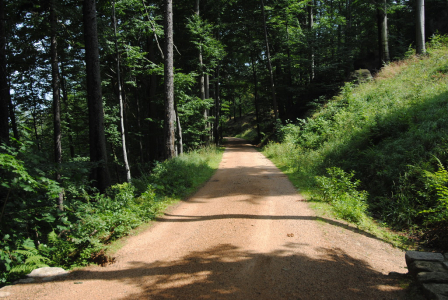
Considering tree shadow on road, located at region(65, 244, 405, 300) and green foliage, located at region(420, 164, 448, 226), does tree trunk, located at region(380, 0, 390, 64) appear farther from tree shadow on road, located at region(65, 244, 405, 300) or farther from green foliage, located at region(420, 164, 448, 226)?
tree shadow on road, located at region(65, 244, 405, 300)

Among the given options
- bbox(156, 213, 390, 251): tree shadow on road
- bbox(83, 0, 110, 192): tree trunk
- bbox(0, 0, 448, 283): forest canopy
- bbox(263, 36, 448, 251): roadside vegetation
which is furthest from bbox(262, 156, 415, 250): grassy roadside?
bbox(83, 0, 110, 192): tree trunk

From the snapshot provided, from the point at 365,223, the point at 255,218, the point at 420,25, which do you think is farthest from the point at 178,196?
the point at 420,25

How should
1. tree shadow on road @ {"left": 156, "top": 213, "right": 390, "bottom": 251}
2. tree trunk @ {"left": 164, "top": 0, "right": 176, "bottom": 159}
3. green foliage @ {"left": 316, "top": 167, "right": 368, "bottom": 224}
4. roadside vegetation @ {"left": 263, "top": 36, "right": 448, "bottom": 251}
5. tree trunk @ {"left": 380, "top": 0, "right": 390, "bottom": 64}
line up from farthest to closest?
tree trunk @ {"left": 380, "top": 0, "right": 390, "bottom": 64} → tree trunk @ {"left": 164, "top": 0, "right": 176, "bottom": 159} → green foliage @ {"left": 316, "top": 167, "right": 368, "bottom": 224} → roadside vegetation @ {"left": 263, "top": 36, "right": 448, "bottom": 251} → tree shadow on road @ {"left": 156, "top": 213, "right": 390, "bottom": 251}

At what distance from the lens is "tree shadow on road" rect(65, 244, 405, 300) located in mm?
3420

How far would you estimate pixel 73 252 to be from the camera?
467 centimetres

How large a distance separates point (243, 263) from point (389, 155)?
20.5 ft

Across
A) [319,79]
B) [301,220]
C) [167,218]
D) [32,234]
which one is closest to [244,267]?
[301,220]

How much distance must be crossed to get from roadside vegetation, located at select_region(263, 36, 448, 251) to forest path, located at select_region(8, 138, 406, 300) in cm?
119

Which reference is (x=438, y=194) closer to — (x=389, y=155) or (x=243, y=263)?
(x=389, y=155)

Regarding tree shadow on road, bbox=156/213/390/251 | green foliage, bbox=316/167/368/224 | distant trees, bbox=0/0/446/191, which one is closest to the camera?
tree shadow on road, bbox=156/213/390/251

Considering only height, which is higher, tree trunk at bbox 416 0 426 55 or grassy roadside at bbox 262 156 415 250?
tree trunk at bbox 416 0 426 55

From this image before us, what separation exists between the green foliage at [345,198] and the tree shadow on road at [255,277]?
5.93 ft

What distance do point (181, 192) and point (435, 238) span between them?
671 cm

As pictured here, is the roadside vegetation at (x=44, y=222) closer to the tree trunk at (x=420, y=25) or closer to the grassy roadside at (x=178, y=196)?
the grassy roadside at (x=178, y=196)
